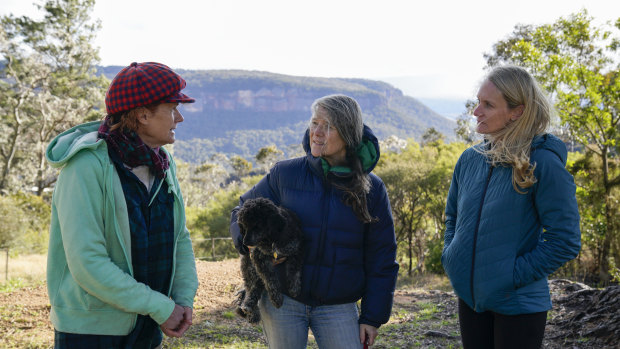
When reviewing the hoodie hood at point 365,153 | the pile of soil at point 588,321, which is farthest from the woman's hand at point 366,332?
the pile of soil at point 588,321

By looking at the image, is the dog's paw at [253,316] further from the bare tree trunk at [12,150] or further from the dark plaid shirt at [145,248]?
the bare tree trunk at [12,150]

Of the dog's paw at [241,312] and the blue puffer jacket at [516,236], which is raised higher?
the blue puffer jacket at [516,236]

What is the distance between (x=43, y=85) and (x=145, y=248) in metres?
27.7

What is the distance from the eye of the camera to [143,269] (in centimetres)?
216

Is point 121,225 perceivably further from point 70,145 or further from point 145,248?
point 70,145

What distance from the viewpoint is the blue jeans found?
2512 millimetres

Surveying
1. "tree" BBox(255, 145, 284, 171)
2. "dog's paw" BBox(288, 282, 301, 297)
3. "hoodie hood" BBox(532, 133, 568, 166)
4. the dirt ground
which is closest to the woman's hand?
"dog's paw" BBox(288, 282, 301, 297)

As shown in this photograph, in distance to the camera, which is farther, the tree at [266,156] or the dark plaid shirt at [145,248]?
the tree at [266,156]

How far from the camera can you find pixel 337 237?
2512 mm

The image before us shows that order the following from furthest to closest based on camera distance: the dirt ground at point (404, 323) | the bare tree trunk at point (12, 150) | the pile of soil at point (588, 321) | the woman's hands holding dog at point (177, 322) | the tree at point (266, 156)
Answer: the tree at point (266, 156) < the bare tree trunk at point (12, 150) < the dirt ground at point (404, 323) < the pile of soil at point (588, 321) < the woman's hands holding dog at point (177, 322)

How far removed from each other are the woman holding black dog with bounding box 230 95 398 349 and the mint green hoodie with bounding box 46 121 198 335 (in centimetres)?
76

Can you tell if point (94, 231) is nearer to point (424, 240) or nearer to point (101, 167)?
point (101, 167)

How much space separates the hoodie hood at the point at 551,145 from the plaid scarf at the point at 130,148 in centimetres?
191

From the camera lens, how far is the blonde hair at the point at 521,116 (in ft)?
8.12
